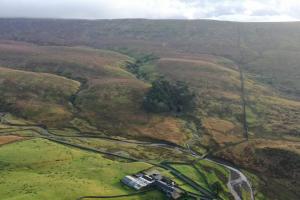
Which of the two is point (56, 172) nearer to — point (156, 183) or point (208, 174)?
point (156, 183)

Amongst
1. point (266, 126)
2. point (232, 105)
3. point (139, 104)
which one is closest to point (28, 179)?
point (139, 104)

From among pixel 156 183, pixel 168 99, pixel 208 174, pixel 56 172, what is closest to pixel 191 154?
pixel 208 174

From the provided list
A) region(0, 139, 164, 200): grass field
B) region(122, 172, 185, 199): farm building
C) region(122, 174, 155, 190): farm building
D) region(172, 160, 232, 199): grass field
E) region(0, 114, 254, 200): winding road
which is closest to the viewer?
region(0, 139, 164, 200): grass field

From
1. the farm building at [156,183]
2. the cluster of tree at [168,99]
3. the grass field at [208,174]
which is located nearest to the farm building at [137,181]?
the farm building at [156,183]

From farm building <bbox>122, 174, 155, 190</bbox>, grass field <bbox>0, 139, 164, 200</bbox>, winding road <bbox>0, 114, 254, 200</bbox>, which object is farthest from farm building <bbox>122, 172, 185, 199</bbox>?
winding road <bbox>0, 114, 254, 200</bbox>

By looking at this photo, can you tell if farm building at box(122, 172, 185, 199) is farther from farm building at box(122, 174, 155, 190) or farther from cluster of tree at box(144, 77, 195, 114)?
cluster of tree at box(144, 77, 195, 114)

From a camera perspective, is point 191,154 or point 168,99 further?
point 168,99

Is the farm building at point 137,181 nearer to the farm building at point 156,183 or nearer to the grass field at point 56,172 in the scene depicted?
the farm building at point 156,183
